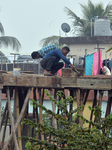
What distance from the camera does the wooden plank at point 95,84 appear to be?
7.55 metres

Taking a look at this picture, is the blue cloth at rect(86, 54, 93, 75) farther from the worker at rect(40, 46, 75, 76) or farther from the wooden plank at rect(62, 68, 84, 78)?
the wooden plank at rect(62, 68, 84, 78)

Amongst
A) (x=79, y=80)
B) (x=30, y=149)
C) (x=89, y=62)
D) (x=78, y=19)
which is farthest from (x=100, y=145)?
(x=78, y=19)

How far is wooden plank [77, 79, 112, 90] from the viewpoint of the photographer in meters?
7.55

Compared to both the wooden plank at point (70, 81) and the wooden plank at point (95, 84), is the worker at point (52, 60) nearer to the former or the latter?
the wooden plank at point (70, 81)

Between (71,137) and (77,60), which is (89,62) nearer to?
(77,60)

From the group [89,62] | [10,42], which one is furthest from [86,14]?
[89,62]

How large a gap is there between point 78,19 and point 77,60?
972cm

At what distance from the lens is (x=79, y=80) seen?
7.72m

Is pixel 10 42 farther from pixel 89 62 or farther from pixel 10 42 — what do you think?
pixel 89 62

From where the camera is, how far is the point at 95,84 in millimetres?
7613

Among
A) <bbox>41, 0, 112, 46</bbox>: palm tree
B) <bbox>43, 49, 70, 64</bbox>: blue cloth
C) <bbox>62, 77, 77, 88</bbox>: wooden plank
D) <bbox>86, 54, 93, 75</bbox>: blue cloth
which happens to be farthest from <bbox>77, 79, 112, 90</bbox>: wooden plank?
<bbox>41, 0, 112, 46</bbox>: palm tree

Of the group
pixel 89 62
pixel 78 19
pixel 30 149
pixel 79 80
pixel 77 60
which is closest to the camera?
pixel 30 149

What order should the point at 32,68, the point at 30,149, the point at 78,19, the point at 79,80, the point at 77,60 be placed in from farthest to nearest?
the point at 78,19 < the point at 32,68 < the point at 77,60 < the point at 79,80 < the point at 30,149

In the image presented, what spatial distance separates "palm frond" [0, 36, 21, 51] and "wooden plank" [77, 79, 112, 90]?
1645 cm
